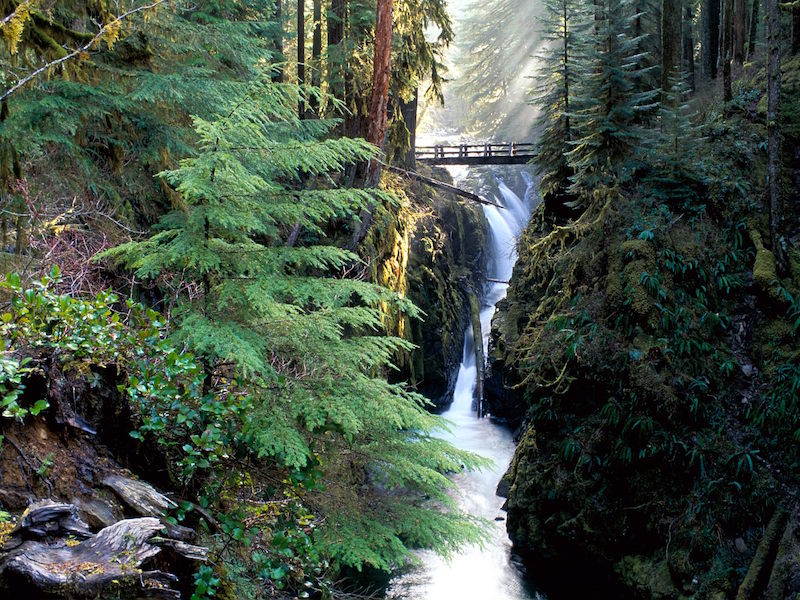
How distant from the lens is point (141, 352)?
4.22m

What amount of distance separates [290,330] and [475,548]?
8066 millimetres

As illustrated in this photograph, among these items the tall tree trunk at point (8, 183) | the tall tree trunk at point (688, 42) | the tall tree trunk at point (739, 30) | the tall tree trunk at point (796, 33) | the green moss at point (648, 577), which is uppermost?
the tall tree trunk at point (688, 42)

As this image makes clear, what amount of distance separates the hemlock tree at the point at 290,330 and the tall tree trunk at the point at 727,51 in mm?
11707

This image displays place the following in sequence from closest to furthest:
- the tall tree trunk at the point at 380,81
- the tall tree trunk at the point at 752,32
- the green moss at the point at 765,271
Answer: the green moss at the point at 765,271 < the tall tree trunk at the point at 380,81 < the tall tree trunk at the point at 752,32

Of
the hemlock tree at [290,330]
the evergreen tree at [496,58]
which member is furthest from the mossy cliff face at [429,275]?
the evergreen tree at [496,58]

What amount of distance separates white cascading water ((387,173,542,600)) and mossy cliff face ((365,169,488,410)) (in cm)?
73

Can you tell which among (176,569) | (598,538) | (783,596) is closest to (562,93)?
(598,538)

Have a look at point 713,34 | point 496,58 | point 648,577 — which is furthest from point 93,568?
point 496,58

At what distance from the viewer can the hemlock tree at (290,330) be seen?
4.09 m

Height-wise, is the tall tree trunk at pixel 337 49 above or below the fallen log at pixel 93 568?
above

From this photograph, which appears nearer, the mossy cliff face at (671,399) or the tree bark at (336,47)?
the mossy cliff face at (671,399)

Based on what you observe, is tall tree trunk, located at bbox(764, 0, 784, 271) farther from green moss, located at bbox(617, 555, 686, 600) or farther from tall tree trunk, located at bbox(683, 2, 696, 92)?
tall tree trunk, located at bbox(683, 2, 696, 92)

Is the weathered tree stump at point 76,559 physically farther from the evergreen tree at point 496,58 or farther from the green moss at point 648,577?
the evergreen tree at point 496,58

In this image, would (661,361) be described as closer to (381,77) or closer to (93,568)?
(381,77)
